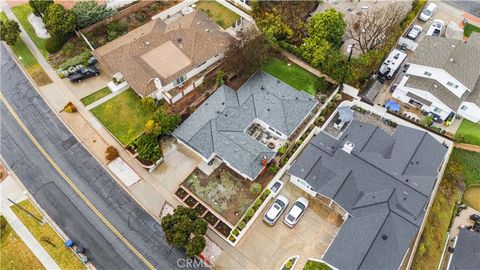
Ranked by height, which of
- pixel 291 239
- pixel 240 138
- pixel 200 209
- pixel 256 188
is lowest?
pixel 200 209

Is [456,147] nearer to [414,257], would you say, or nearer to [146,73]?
[414,257]

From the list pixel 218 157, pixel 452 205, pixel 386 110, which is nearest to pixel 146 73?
pixel 218 157

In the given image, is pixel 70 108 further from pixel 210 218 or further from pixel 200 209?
pixel 210 218

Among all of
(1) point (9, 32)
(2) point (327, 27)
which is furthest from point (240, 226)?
(1) point (9, 32)

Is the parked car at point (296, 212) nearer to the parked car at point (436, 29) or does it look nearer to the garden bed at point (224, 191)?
the garden bed at point (224, 191)

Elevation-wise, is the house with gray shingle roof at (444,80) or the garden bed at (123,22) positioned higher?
the house with gray shingle roof at (444,80)

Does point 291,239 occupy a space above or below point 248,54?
below

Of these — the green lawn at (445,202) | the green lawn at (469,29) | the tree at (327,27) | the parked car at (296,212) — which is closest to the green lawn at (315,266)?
the parked car at (296,212)
